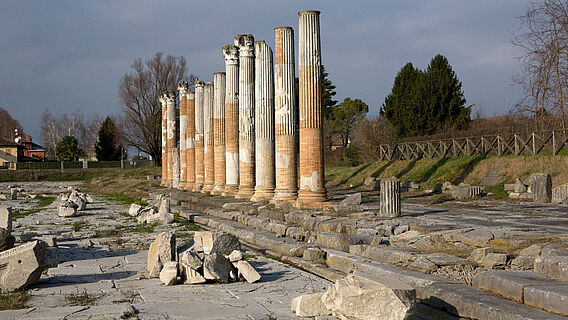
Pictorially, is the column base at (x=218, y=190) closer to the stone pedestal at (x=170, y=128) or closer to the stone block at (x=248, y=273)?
the stone pedestal at (x=170, y=128)

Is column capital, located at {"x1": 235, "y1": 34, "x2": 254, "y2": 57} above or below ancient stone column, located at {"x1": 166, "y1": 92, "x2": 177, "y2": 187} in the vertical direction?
above

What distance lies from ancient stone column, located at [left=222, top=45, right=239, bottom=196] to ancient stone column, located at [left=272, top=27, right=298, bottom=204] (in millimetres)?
5419

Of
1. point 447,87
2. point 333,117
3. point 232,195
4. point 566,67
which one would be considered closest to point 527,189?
point 566,67

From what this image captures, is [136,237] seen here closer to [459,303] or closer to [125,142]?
[459,303]

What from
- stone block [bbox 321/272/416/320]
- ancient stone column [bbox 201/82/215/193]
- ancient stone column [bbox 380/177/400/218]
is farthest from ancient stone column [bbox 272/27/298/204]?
stone block [bbox 321/272/416/320]

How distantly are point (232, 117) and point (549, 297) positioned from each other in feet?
58.9

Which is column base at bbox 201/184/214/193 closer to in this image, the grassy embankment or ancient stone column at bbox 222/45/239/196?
ancient stone column at bbox 222/45/239/196

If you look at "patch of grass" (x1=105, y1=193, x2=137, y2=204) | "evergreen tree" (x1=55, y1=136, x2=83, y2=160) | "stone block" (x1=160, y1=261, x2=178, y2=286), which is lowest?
"patch of grass" (x1=105, y1=193, x2=137, y2=204)

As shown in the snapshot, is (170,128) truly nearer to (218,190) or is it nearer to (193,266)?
(218,190)

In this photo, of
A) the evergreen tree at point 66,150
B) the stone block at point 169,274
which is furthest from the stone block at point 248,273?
the evergreen tree at point 66,150

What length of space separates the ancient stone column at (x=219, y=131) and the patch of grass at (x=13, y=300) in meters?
16.8

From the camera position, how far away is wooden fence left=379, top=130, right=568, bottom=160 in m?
21.5

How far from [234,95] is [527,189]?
424 inches

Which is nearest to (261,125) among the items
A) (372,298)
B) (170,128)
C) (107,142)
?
(372,298)
